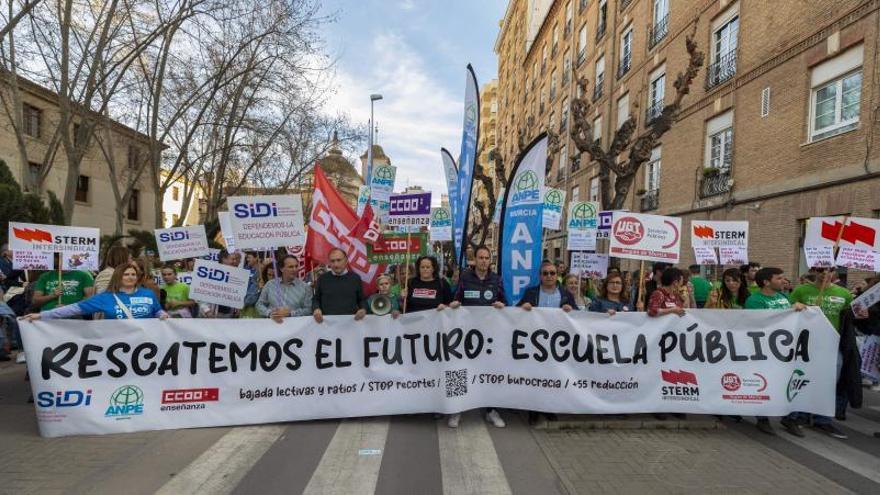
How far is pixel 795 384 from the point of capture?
16.9 ft

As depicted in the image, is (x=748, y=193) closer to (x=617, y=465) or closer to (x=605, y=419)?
(x=605, y=419)

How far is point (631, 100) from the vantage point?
2322cm

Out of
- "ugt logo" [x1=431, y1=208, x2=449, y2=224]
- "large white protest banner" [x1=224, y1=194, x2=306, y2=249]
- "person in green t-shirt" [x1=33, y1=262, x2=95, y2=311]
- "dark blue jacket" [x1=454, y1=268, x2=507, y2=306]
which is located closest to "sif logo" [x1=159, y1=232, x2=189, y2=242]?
"person in green t-shirt" [x1=33, y1=262, x2=95, y2=311]

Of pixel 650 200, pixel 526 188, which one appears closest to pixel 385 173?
pixel 526 188

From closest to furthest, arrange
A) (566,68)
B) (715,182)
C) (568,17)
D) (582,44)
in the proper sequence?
(715,182)
(582,44)
(568,17)
(566,68)

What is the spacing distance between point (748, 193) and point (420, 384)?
13.2m

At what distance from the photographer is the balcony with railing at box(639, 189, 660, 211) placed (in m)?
20.1

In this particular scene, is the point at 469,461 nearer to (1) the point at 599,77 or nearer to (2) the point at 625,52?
(2) the point at 625,52

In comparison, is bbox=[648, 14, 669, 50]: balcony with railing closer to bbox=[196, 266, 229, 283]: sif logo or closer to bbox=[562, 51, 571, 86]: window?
bbox=[562, 51, 571, 86]: window

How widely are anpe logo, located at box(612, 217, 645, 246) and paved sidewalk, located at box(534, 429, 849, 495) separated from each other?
7.42 ft

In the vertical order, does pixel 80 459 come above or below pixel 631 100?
below

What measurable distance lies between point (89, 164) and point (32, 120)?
527 cm

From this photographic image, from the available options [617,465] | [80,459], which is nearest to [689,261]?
[617,465]

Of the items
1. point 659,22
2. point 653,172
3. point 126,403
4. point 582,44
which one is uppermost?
point 582,44
